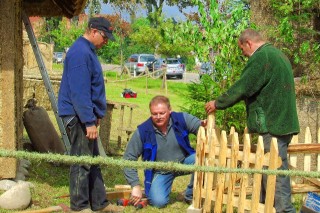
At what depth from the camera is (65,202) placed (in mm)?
6902

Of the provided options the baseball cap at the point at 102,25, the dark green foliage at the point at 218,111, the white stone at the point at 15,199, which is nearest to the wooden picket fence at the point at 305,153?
the dark green foliage at the point at 218,111

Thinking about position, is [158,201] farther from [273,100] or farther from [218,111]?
[218,111]

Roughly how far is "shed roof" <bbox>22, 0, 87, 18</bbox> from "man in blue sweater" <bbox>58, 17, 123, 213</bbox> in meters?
2.44

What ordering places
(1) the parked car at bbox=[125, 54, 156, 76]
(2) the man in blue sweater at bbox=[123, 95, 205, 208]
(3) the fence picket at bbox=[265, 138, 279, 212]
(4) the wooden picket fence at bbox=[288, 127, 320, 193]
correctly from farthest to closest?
(1) the parked car at bbox=[125, 54, 156, 76], (2) the man in blue sweater at bbox=[123, 95, 205, 208], (4) the wooden picket fence at bbox=[288, 127, 320, 193], (3) the fence picket at bbox=[265, 138, 279, 212]

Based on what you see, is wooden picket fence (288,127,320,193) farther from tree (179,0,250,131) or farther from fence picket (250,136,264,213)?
tree (179,0,250,131)

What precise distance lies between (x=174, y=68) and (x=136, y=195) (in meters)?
32.7

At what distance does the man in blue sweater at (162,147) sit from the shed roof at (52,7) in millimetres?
2515

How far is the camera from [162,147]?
6.75 m

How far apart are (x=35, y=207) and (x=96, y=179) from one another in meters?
0.87

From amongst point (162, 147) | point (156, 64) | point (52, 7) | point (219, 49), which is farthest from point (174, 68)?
point (162, 147)

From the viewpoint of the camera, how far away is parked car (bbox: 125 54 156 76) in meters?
39.5

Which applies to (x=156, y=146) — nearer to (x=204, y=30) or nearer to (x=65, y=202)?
(x=65, y=202)

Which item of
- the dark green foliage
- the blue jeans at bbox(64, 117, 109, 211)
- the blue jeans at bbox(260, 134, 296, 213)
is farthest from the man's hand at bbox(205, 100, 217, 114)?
the dark green foliage

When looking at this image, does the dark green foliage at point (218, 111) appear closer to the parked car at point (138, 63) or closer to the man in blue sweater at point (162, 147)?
the man in blue sweater at point (162, 147)
